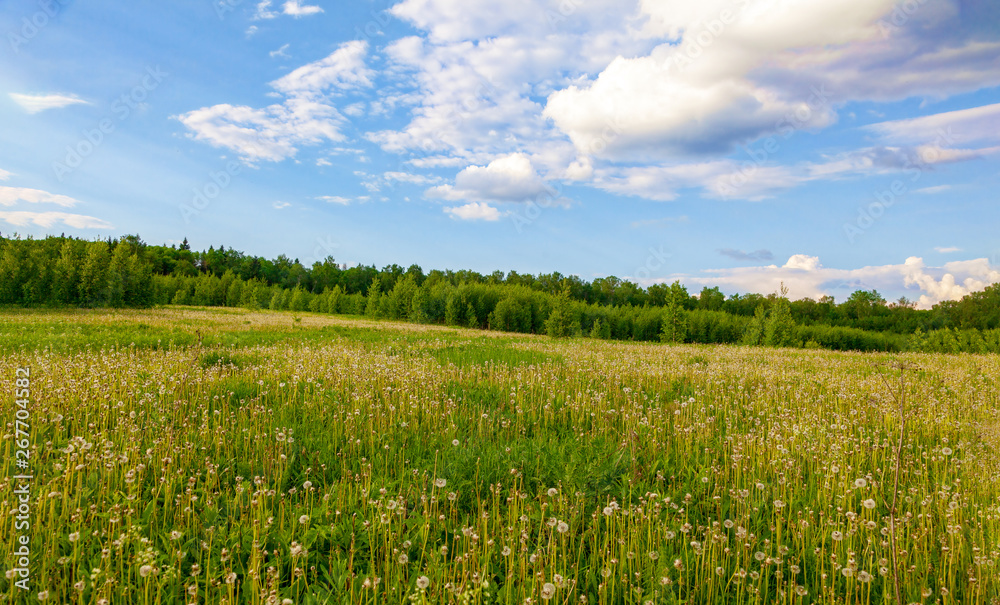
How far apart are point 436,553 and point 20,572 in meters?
2.61

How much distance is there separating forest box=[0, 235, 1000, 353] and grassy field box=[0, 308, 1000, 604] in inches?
1485

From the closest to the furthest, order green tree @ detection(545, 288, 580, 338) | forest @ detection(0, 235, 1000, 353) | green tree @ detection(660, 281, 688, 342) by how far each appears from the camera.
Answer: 1. forest @ detection(0, 235, 1000, 353)
2. green tree @ detection(660, 281, 688, 342)
3. green tree @ detection(545, 288, 580, 338)

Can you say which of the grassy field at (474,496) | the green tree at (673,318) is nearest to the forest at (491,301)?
the green tree at (673,318)

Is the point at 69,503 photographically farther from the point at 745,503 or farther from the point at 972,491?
the point at 972,491

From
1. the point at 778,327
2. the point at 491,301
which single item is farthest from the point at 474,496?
the point at 491,301

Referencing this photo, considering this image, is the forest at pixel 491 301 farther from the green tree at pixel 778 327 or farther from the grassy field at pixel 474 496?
the grassy field at pixel 474 496

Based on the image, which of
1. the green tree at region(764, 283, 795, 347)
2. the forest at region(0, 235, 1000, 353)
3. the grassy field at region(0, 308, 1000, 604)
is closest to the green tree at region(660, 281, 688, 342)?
the forest at region(0, 235, 1000, 353)

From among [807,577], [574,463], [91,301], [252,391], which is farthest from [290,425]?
[91,301]

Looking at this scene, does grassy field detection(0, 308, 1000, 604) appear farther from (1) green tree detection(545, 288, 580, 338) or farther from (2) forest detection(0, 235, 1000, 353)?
(1) green tree detection(545, 288, 580, 338)

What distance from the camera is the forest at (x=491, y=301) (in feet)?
121

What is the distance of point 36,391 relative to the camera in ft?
19.8

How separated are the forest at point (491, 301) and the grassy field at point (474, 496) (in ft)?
124

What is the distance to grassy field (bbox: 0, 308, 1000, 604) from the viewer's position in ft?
9.76

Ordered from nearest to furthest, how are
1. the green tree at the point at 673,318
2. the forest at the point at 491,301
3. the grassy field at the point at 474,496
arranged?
the grassy field at the point at 474,496 < the forest at the point at 491,301 < the green tree at the point at 673,318
